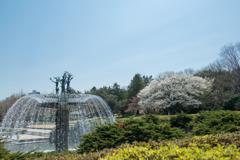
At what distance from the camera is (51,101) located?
8312mm

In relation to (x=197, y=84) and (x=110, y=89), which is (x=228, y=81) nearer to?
(x=197, y=84)

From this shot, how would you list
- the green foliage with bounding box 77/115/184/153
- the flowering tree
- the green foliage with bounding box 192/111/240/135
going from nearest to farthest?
the green foliage with bounding box 77/115/184/153 → the green foliage with bounding box 192/111/240/135 → the flowering tree

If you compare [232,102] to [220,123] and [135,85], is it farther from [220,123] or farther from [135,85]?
[135,85]

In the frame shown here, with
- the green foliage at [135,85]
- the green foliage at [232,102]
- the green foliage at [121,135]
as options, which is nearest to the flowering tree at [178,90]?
the green foliage at [232,102]

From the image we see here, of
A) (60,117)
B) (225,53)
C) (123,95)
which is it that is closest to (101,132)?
(60,117)

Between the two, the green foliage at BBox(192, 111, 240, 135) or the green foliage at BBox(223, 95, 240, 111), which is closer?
the green foliage at BBox(192, 111, 240, 135)

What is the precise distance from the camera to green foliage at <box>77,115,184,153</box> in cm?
535

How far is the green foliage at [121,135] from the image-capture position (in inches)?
211

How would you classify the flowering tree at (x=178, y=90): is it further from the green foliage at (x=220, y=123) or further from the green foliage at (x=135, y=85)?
the green foliage at (x=220, y=123)

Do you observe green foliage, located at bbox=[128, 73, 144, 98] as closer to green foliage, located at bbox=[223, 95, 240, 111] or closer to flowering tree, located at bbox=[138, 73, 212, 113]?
flowering tree, located at bbox=[138, 73, 212, 113]


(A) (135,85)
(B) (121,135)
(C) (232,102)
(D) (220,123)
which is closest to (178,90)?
(C) (232,102)

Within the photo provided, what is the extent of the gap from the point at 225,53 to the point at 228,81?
15.0 ft

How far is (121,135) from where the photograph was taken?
216 inches

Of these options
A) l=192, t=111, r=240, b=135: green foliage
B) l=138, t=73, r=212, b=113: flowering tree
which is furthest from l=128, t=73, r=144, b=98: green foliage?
l=192, t=111, r=240, b=135: green foliage
